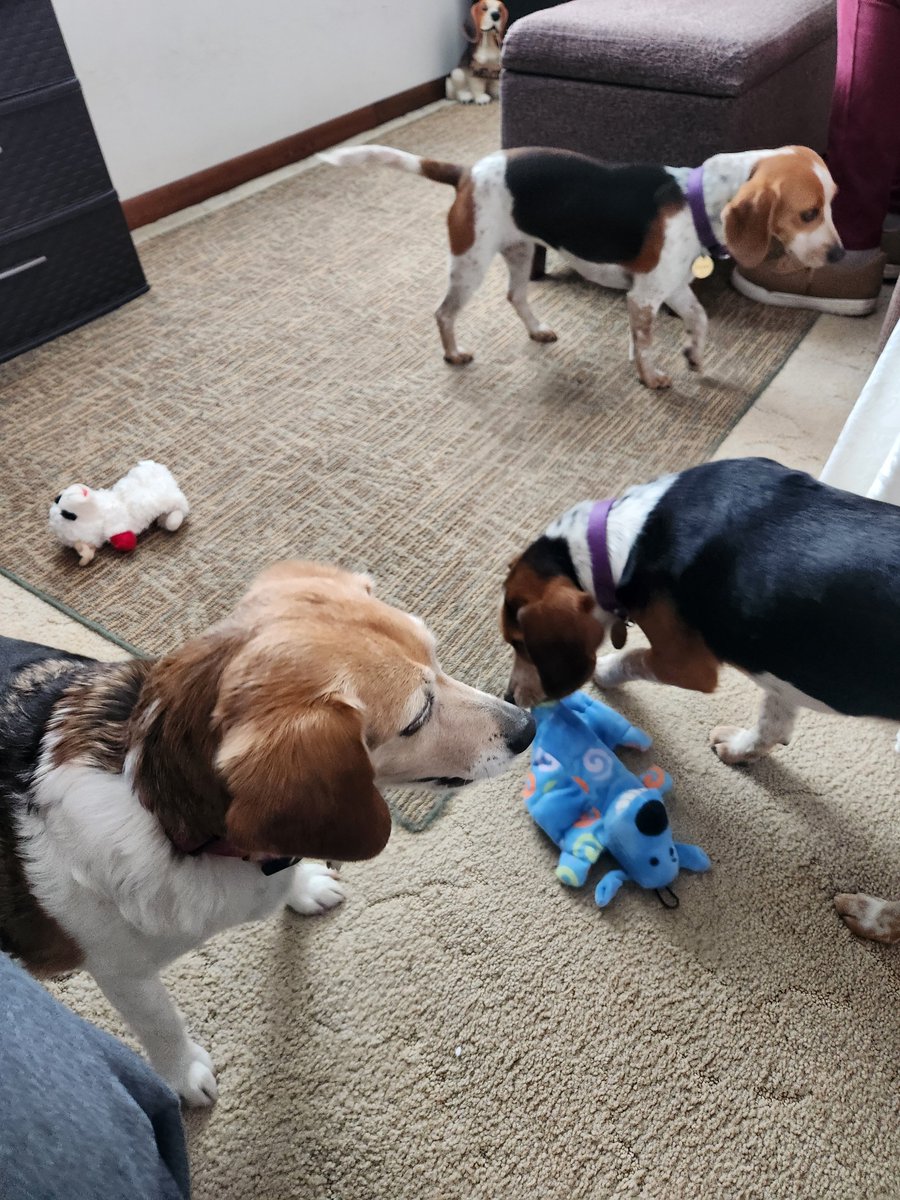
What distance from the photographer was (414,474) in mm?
2307

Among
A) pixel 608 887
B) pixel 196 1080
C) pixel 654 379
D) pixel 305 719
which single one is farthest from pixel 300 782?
pixel 654 379

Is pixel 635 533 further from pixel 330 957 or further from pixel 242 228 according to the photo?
pixel 242 228

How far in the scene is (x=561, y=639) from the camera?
1457 millimetres

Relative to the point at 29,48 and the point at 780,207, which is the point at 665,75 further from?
the point at 29,48

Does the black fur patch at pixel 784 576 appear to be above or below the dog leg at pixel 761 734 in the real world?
above

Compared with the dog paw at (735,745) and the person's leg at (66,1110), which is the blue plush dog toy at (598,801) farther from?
the person's leg at (66,1110)

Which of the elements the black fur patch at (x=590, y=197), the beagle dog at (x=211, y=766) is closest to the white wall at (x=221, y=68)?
the black fur patch at (x=590, y=197)

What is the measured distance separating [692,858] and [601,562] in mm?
543

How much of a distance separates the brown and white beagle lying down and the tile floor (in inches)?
35.3

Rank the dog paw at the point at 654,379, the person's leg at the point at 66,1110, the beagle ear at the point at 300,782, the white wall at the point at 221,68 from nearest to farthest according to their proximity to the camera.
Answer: the person's leg at the point at 66,1110 → the beagle ear at the point at 300,782 → the dog paw at the point at 654,379 → the white wall at the point at 221,68

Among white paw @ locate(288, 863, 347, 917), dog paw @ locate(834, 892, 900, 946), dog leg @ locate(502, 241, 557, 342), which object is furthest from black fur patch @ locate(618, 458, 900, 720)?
dog leg @ locate(502, 241, 557, 342)

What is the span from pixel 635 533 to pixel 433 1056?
919 millimetres

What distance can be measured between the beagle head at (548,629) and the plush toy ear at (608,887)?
0.32m

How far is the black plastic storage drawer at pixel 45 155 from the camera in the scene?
2.59 meters
